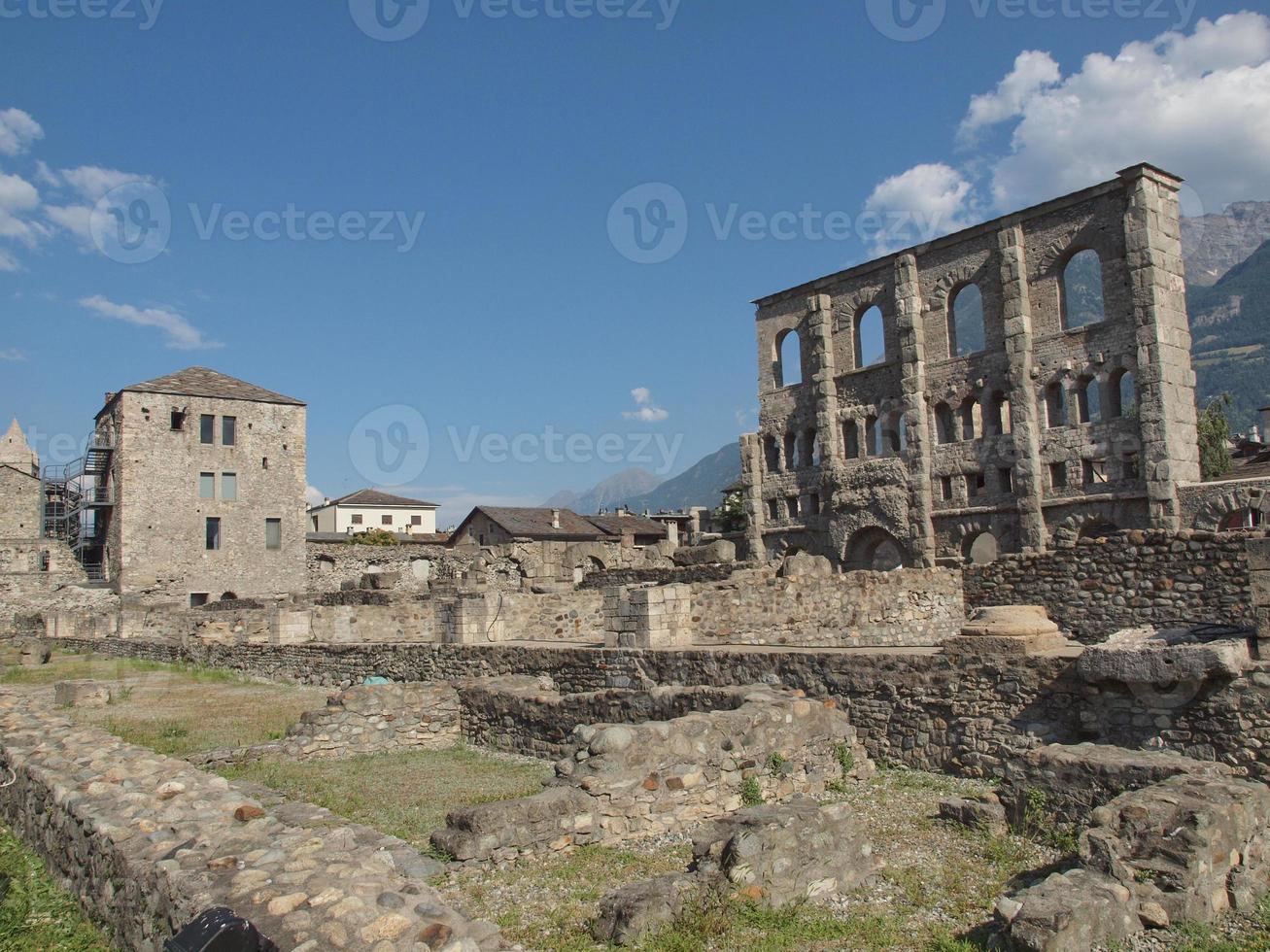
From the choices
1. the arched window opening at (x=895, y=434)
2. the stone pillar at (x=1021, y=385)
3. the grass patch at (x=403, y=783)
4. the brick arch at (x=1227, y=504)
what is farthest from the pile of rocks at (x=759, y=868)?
the arched window opening at (x=895, y=434)

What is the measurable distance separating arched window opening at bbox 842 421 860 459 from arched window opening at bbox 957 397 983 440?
3.81 m

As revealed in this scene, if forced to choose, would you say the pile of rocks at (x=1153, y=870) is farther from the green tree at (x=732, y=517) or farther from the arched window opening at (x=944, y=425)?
the green tree at (x=732, y=517)

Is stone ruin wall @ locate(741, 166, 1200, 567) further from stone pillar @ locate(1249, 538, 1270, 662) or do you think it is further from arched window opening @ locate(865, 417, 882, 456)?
stone pillar @ locate(1249, 538, 1270, 662)

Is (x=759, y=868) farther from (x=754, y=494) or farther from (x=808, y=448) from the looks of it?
(x=754, y=494)

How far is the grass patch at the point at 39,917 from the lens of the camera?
545 cm

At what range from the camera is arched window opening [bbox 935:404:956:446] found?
106 ft

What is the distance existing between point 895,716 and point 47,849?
25.3 ft

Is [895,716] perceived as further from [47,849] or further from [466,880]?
[47,849]

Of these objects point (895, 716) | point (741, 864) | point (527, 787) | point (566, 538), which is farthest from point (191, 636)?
point (566, 538)

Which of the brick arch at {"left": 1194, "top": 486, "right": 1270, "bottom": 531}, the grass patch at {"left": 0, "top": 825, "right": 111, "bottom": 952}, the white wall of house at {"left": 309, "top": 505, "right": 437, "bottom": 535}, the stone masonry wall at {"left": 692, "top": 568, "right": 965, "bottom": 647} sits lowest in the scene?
the grass patch at {"left": 0, "top": 825, "right": 111, "bottom": 952}

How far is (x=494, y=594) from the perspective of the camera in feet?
62.5

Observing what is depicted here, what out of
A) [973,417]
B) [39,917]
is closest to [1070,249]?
[973,417]

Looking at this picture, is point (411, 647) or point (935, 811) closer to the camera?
point (935, 811)

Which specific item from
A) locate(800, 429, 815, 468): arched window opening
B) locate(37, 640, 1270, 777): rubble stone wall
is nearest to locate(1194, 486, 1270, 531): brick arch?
locate(800, 429, 815, 468): arched window opening
